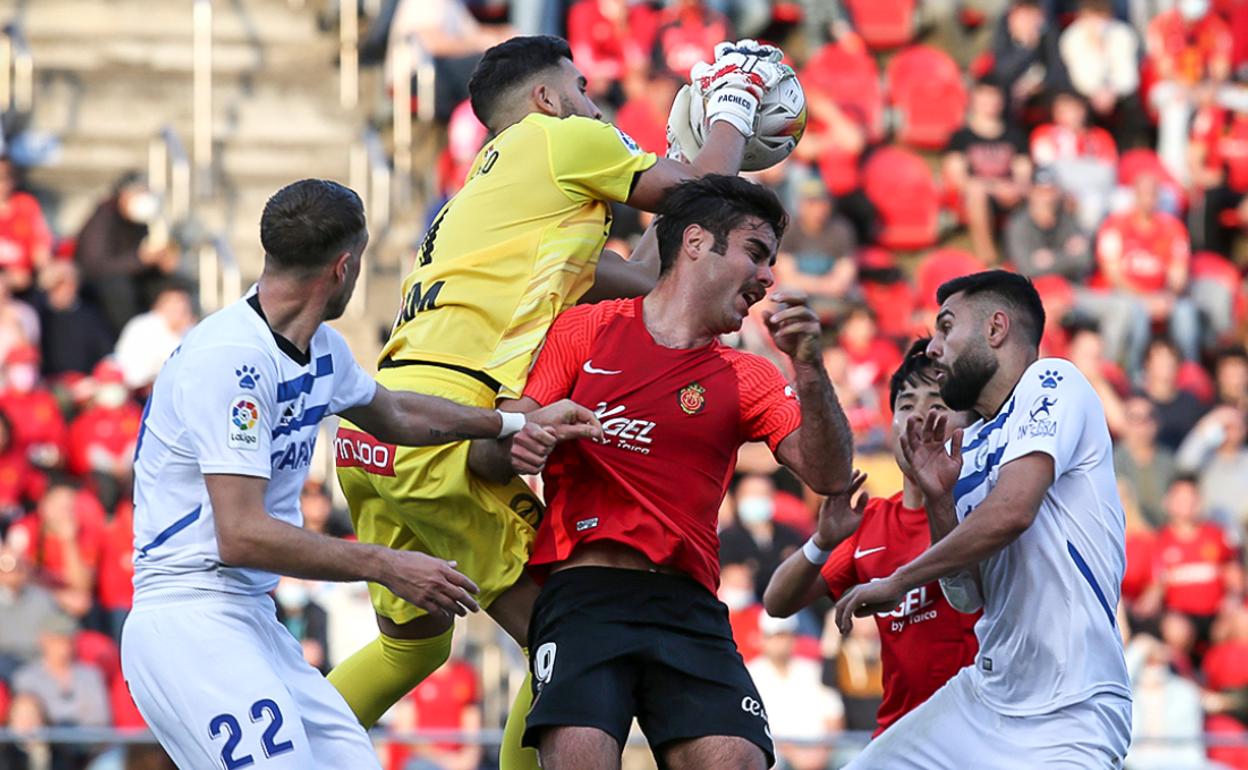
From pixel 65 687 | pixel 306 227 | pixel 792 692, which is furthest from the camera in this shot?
pixel 792 692

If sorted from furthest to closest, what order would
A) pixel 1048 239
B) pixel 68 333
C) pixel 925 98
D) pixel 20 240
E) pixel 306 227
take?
pixel 925 98 < pixel 1048 239 < pixel 20 240 < pixel 68 333 < pixel 306 227

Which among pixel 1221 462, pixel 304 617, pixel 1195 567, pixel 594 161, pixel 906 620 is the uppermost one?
pixel 594 161

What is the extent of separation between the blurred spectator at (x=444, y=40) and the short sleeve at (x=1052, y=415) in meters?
9.29

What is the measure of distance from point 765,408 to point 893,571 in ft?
3.31

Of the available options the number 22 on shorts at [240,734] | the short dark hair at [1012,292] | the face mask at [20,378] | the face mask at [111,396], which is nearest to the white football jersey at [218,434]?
the number 22 on shorts at [240,734]

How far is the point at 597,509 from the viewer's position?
6.66 metres

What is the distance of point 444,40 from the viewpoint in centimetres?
1575

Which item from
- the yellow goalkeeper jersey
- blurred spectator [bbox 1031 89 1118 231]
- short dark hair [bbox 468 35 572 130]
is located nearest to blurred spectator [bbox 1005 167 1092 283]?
blurred spectator [bbox 1031 89 1118 231]

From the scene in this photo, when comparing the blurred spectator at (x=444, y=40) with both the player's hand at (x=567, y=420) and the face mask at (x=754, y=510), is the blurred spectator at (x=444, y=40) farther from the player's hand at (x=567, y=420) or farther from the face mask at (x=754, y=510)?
the player's hand at (x=567, y=420)

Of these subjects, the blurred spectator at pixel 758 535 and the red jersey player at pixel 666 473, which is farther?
the blurred spectator at pixel 758 535

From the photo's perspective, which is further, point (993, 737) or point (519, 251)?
point (519, 251)

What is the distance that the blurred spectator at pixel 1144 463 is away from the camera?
44.8ft

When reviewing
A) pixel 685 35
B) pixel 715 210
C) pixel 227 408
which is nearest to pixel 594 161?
pixel 715 210

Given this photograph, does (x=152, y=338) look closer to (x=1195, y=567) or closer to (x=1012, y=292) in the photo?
(x=1195, y=567)
